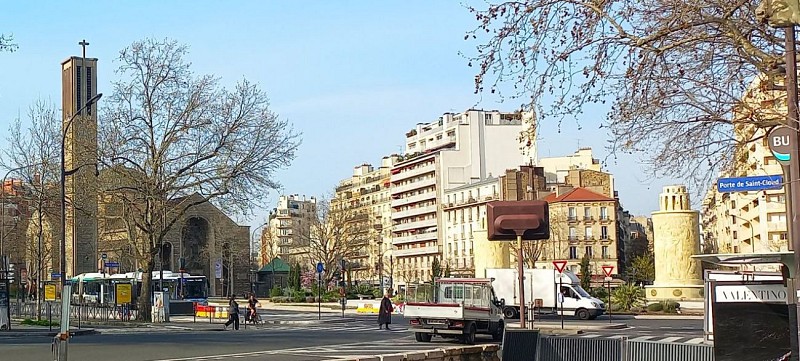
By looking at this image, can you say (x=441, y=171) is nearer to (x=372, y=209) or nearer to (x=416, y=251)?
(x=416, y=251)

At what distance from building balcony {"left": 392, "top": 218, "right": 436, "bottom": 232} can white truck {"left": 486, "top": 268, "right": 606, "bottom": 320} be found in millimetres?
89615

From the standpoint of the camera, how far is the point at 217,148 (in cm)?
4666

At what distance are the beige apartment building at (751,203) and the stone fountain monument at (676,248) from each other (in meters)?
1.65

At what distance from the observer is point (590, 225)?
379ft

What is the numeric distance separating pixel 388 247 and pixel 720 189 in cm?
14263

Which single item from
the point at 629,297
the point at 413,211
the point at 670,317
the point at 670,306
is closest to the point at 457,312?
the point at 670,317

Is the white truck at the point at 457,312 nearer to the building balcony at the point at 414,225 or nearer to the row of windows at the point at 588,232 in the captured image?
the row of windows at the point at 588,232

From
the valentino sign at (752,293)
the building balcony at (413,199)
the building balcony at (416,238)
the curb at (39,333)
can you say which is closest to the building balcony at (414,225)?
the building balcony at (416,238)

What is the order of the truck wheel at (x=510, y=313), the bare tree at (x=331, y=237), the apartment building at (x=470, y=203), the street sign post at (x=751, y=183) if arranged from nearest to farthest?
1. the street sign post at (x=751, y=183)
2. the truck wheel at (x=510, y=313)
3. the bare tree at (x=331, y=237)
4. the apartment building at (x=470, y=203)

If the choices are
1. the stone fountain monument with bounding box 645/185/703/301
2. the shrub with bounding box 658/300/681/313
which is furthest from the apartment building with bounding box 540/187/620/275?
the shrub with bounding box 658/300/681/313

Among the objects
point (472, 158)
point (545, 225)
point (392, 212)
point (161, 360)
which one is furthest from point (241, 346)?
point (392, 212)

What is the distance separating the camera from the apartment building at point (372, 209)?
155 meters

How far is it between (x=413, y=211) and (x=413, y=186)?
12.1 ft

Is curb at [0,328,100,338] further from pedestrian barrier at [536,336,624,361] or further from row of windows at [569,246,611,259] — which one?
row of windows at [569,246,611,259]
